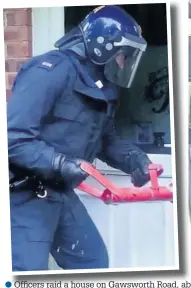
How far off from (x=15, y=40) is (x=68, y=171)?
0.77 m

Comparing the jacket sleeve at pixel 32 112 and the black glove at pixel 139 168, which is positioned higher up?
the jacket sleeve at pixel 32 112

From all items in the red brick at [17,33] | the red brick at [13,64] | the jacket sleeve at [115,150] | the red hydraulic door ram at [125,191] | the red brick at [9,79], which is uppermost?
the red brick at [17,33]

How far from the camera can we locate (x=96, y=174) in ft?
11.8

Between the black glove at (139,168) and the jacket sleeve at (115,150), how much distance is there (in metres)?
0.02

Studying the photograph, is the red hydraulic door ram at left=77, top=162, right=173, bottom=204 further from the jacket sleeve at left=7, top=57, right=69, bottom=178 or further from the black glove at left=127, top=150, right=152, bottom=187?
the jacket sleeve at left=7, top=57, right=69, bottom=178

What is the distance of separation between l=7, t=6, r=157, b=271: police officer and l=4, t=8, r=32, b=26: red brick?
8.2 inches

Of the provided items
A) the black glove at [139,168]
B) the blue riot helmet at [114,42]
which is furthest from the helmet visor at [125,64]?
the black glove at [139,168]

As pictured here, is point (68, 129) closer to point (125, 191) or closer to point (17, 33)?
point (125, 191)

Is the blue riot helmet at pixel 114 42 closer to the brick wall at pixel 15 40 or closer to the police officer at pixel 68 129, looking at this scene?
the police officer at pixel 68 129

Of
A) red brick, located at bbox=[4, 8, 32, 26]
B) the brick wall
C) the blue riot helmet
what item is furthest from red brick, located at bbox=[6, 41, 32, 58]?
the blue riot helmet

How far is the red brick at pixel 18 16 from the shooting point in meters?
3.57

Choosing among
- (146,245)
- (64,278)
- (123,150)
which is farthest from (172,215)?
(64,278)

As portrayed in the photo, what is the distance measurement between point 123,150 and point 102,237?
0.49 metres

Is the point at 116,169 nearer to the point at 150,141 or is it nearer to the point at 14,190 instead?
the point at 150,141
